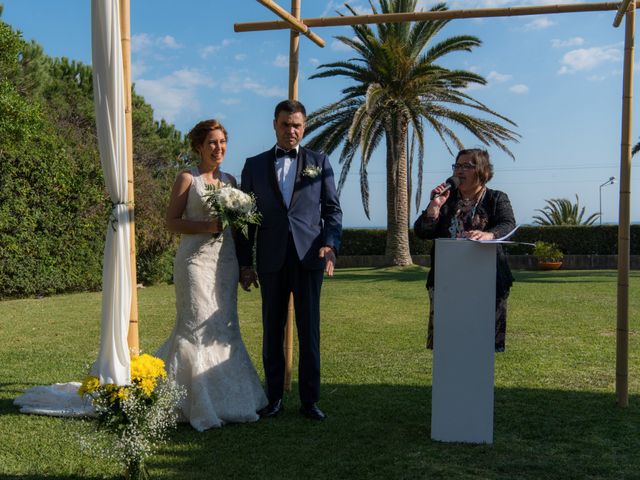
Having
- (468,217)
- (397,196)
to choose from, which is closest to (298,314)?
(468,217)

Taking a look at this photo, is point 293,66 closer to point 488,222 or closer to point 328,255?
point 328,255

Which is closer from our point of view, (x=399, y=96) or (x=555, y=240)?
(x=399, y=96)

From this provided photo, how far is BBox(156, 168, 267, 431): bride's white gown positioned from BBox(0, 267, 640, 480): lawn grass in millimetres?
197

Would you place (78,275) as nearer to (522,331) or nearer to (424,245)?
(522,331)

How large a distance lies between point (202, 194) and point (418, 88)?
1854cm

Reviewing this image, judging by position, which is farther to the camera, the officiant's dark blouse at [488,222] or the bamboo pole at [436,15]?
the bamboo pole at [436,15]

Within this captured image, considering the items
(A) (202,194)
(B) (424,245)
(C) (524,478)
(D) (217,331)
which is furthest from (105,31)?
(B) (424,245)

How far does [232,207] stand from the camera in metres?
4.71

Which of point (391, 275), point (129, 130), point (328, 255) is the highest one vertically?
point (129, 130)

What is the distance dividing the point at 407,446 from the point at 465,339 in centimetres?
73

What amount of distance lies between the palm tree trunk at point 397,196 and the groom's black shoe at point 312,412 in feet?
56.9

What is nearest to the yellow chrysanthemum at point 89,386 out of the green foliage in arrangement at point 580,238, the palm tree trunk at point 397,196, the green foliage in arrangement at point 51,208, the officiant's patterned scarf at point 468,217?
the officiant's patterned scarf at point 468,217

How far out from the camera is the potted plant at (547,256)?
26.3m

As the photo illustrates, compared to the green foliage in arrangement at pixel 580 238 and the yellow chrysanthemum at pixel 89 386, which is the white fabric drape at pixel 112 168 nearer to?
the yellow chrysanthemum at pixel 89 386
